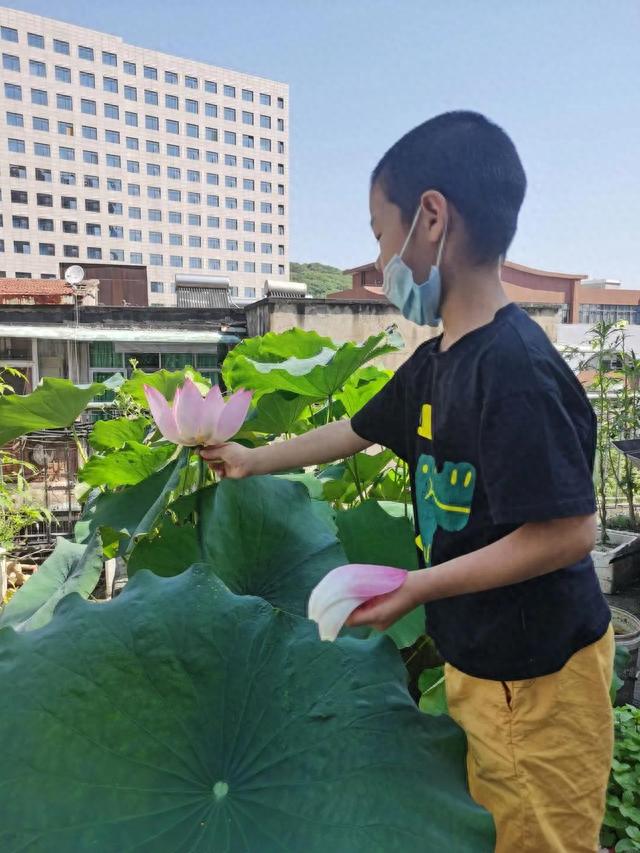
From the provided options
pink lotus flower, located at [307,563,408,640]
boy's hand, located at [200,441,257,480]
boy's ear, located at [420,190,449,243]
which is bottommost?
pink lotus flower, located at [307,563,408,640]

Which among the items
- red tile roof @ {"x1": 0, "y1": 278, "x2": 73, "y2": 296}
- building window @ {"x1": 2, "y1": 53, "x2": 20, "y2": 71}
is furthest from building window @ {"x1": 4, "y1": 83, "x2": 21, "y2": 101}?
red tile roof @ {"x1": 0, "y1": 278, "x2": 73, "y2": 296}

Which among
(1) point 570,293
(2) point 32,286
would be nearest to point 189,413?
(2) point 32,286

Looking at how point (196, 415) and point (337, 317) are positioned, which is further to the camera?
point (337, 317)

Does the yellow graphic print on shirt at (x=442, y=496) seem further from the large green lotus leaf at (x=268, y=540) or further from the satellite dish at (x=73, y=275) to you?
the satellite dish at (x=73, y=275)

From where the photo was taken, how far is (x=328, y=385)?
45.2 inches

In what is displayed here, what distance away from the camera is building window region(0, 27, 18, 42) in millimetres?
34156

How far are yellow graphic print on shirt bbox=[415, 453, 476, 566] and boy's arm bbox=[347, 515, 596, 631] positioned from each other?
4.1 inches

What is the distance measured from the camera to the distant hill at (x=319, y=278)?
6282 centimetres

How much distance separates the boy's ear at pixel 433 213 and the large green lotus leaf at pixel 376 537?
0.45 meters

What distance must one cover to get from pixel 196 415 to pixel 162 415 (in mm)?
43

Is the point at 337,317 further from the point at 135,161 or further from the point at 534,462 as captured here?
the point at 135,161

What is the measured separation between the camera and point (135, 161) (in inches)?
1531

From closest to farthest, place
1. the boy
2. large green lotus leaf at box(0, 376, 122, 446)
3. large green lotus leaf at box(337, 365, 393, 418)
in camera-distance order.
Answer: the boy → large green lotus leaf at box(0, 376, 122, 446) → large green lotus leaf at box(337, 365, 393, 418)

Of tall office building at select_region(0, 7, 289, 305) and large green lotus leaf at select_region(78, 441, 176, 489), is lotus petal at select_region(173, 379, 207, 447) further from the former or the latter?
tall office building at select_region(0, 7, 289, 305)
